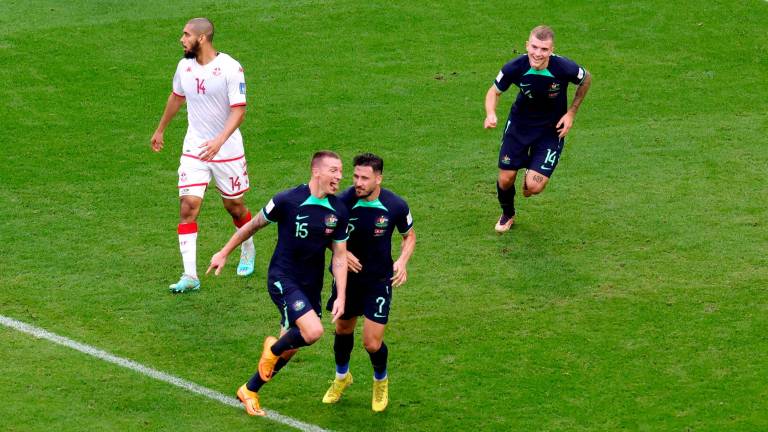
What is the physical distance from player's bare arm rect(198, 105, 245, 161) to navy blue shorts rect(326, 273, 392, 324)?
2.66 m

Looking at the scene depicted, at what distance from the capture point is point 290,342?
9.56 m

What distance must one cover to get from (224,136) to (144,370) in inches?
101

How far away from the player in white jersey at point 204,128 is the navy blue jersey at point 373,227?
258 cm

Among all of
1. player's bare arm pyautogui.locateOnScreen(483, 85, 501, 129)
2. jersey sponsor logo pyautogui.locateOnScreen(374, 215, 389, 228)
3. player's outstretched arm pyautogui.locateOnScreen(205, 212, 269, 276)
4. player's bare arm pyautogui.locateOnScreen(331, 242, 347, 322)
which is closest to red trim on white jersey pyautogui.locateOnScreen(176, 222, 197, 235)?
player's outstretched arm pyautogui.locateOnScreen(205, 212, 269, 276)

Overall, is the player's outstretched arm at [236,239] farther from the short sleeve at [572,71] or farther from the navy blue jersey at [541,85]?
the short sleeve at [572,71]

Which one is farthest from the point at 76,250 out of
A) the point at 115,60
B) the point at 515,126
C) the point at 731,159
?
the point at 731,159

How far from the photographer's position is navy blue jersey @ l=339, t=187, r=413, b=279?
31.8 feet

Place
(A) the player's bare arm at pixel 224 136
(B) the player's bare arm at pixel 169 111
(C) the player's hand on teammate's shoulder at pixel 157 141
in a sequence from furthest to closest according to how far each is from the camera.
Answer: (C) the player's hand on teammate's shoulder at pixel 157 141, (B) the player's bare arm at pixel 169 111, (A) the player's bare arm at pixel 224 136

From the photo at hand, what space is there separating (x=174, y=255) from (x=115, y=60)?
6355 mm

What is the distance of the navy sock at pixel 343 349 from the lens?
997 cm

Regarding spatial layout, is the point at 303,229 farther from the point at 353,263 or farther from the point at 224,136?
the point at 224,136

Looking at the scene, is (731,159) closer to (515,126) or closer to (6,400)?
(515,126)

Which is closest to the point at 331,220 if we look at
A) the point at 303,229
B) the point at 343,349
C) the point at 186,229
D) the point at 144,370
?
the point at 303,229

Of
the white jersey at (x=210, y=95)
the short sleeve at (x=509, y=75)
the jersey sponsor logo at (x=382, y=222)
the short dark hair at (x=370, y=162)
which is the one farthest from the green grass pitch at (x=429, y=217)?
the short dark hair at (x=370, y=162)
